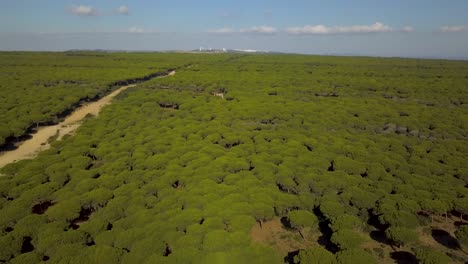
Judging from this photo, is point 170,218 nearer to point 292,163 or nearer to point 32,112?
point 292,163

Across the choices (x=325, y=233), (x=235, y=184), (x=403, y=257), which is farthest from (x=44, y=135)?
(x=403, y=257)

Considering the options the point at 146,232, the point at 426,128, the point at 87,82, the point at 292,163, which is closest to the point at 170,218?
the point at 146,232

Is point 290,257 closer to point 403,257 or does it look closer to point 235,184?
point 403,257

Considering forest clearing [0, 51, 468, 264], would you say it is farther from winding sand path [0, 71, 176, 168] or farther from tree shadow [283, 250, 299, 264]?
winding sand path [0, 71, 176, 168]

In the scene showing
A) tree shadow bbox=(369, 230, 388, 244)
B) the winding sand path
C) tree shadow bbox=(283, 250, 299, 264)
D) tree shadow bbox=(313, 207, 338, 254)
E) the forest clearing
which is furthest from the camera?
the winding sand path


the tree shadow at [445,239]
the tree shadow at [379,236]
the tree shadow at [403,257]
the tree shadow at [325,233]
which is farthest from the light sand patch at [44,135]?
the tree shadow at [445,239]

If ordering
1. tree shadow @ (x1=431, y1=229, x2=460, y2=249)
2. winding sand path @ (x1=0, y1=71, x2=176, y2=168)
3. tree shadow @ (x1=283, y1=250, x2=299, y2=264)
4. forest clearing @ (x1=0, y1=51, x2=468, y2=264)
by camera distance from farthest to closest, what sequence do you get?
winding sand path @ (x1=0, y1=71, x2=176, y2=168)
tree shadow @ (x1=431, y1=229, x2=460, y2=249)
tree shadow @ (x1=283, y1=250, x2=299, y2=264)
forest clearing @ (x1=0, y1=51, x2=468, y2=264)

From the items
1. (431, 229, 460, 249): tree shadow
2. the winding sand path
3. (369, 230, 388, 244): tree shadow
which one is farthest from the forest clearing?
the winding sand path
